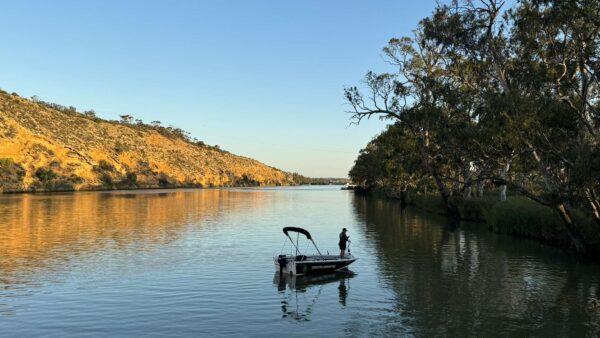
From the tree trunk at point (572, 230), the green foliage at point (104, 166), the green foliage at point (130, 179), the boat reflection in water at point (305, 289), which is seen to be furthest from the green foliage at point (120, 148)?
the tree trunk at point (572, 230)

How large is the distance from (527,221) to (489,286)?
798 inches

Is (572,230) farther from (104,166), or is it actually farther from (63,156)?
(104,166)

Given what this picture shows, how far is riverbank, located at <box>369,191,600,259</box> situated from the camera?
33.1 m

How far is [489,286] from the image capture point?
949 inches

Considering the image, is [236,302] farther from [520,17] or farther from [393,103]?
[393,103]

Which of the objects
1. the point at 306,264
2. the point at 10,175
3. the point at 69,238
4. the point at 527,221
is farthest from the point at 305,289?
the point at 10,175

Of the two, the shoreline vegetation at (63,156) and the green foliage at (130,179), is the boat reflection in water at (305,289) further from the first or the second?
the green foliage at (130,179)

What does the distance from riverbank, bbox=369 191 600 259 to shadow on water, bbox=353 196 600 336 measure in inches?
57.1

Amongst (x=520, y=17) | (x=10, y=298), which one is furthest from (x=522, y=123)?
(x=10, y=298)

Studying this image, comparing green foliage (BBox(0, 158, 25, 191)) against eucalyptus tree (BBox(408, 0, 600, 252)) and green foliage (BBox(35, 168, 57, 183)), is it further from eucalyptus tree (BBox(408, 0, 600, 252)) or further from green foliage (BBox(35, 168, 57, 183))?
eucalyptus tree (BBox(408, 0, 600, 252))

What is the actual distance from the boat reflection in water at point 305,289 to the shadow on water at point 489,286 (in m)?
2.33

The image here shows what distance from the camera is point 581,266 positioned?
29.2 m

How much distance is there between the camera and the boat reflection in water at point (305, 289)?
19.5 m

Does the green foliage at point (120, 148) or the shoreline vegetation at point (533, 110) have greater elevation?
the green foliage at point (120, 148)
